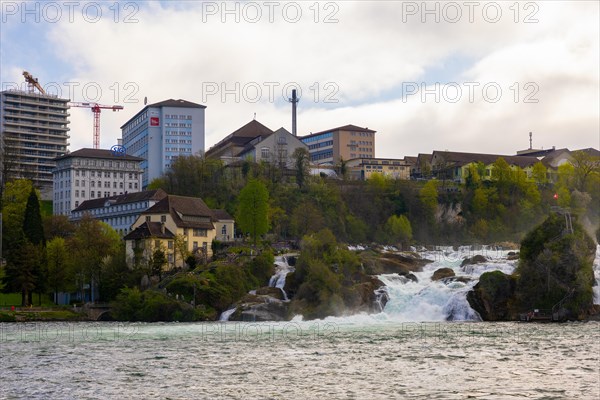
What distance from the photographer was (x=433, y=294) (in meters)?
101

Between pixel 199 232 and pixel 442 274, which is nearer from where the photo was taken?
pixel 442 274

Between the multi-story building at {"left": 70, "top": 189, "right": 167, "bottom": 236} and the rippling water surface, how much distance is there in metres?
65.7

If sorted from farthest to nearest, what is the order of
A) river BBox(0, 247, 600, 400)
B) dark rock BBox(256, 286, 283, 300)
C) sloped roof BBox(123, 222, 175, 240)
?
sloped roof BBox(123, 222, 175, 240) → dark rock BBox(256, 286, 283, 300) → river BBox(0, 247, 600, 400)

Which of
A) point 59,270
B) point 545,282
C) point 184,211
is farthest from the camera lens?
point 184,211

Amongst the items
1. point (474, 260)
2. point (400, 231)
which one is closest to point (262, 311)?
point (474, 260)

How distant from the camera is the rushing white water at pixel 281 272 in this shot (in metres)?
106

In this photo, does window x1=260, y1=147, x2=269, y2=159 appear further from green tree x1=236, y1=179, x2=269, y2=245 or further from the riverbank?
the riverbank

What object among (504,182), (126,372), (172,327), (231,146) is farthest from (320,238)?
(231,146)

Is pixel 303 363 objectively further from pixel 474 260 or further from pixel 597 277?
pixel 474 260

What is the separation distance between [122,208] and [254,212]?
35410 mm

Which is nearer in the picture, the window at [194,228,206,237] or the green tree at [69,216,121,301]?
the green tree at [69,216,121,301]

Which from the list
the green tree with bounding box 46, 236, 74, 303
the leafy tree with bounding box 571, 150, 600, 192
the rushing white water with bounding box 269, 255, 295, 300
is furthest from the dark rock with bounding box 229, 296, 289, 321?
the leafy tree with bounding box 571, 150, 600, 192

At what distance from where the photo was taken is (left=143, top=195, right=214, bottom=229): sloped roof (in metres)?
121

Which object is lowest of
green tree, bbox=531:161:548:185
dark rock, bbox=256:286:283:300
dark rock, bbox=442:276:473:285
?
dark rock, bbox=256:286:283:300
